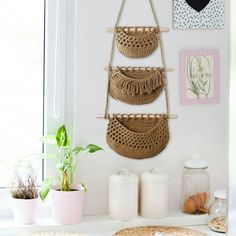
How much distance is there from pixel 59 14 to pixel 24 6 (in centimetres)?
14

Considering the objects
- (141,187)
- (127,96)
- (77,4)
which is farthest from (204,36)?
(141,187)

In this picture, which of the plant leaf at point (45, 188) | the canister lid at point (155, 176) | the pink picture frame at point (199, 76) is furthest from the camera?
the pink picture frame at point (199, 76)

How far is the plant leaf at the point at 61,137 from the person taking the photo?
1.84m

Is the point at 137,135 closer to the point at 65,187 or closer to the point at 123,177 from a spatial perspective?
the point at 123,177

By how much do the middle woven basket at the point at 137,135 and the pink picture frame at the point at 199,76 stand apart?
0.49 ft

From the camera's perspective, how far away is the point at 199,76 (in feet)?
6.64

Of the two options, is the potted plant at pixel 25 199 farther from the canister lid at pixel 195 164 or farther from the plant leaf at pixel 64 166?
the canister lid at pixel 195 164

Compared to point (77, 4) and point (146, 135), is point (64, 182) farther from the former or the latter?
point (77, 4)

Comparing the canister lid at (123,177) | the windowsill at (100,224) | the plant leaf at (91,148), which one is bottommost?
the windowsill at (100,224)

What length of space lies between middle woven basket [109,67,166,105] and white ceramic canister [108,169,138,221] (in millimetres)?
299

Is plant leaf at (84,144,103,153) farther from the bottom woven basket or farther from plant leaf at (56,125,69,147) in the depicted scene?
the bottom woven basket

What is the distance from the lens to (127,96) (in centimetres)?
195

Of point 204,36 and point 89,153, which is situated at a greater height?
point 204,36

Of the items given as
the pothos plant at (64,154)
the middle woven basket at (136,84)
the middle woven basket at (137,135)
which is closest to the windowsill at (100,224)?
the pothos plant at (64,154)
